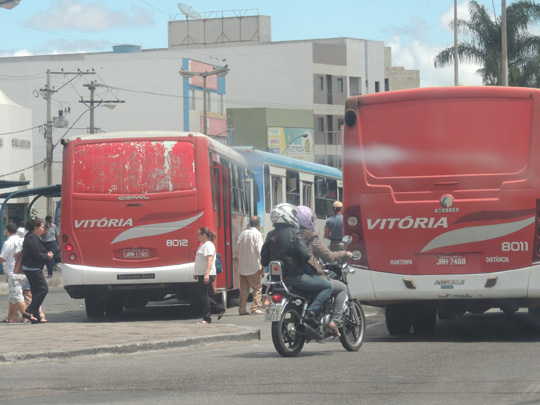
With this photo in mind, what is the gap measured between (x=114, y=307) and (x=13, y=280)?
258cm

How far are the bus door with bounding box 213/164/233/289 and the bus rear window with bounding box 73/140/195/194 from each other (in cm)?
85

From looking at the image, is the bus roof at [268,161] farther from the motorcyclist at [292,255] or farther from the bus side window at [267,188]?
the motorcyclist at [292,255]

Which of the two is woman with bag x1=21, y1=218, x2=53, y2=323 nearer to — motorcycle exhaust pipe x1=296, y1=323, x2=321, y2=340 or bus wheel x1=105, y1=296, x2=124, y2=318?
bus wheel x1=105, y1=296, x2=124, y2=318

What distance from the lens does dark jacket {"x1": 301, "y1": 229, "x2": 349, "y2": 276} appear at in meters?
11.5

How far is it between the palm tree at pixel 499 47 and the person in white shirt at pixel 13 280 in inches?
1750

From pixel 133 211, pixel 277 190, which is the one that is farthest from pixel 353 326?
pixel 277 190

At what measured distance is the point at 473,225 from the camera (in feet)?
40.7

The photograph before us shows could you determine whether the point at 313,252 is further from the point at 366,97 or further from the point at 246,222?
the point at 246,222

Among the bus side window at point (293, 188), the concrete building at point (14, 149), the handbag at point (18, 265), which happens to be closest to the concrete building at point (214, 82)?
the concrete building at point (14, 149)

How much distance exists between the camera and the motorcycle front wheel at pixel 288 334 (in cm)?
1115

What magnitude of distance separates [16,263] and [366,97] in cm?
711

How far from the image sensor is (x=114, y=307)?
19484 millimetres

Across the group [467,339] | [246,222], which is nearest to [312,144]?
[246,222]

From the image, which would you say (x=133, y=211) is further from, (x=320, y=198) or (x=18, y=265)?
(x=320, y=198)
